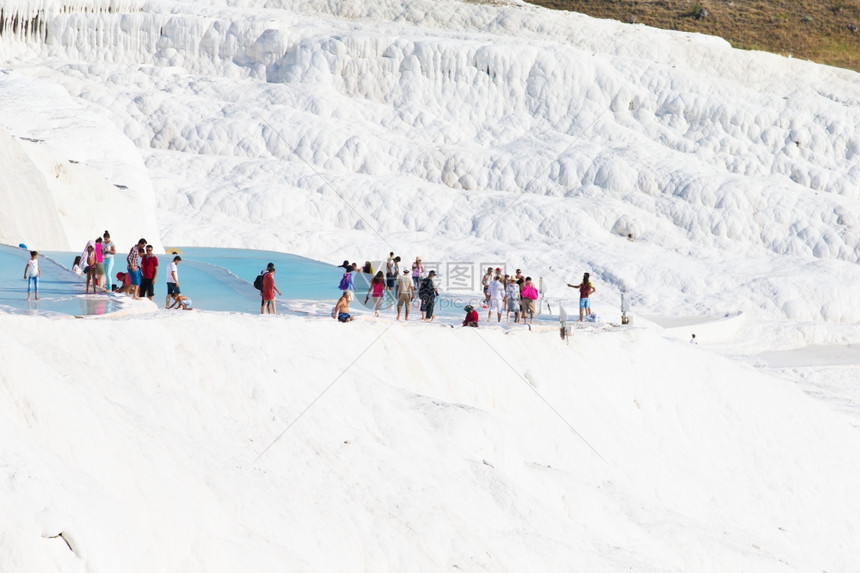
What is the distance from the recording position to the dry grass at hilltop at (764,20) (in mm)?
61375

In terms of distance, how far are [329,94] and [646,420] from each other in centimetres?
2859

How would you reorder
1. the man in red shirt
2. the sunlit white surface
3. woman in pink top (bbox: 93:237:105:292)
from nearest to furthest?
the sunlit white surface → woman in pink top (bbox: 93:237:105:292) → the man in red shirt

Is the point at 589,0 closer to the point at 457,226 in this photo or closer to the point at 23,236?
the point at 457,226

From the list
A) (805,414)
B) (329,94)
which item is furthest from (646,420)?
(329,94)

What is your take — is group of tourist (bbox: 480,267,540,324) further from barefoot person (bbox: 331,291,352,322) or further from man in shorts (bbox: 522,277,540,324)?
barefoot person (bbox: 331,291,352,322)

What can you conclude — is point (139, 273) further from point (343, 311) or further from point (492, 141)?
point (492, 141)

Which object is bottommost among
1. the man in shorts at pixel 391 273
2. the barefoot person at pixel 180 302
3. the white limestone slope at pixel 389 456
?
the white limestone slope at pixel 389 456

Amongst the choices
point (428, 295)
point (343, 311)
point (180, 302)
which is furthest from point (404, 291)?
point (180, 302)

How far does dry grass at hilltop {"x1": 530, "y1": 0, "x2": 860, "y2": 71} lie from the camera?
2416 inches

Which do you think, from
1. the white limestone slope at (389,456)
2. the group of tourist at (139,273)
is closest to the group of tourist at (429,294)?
the white limestone slope at (389,456)

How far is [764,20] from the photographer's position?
64.5m

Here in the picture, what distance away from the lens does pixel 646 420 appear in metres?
17.2

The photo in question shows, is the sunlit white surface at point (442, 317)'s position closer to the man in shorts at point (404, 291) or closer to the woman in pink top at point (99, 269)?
the man in shorts at point (404, 291)

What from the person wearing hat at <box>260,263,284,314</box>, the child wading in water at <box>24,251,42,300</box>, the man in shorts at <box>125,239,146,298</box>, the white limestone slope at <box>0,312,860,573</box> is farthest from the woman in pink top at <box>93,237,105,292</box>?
the white limestone slope at <box>0,312,860,573</box>
